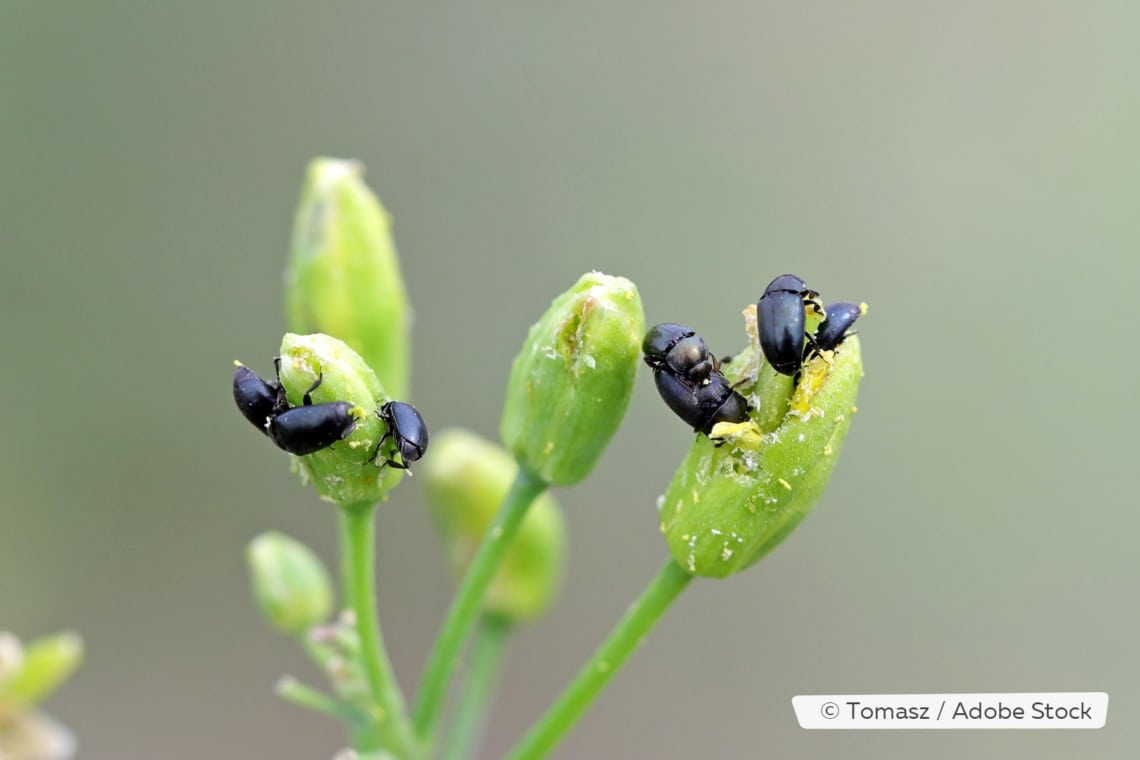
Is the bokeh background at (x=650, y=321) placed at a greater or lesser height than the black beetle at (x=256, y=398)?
greater

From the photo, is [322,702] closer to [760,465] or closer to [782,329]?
[760,465]

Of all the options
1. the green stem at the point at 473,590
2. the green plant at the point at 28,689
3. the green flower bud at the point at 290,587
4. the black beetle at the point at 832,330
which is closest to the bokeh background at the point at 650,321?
the green flower bud at the point at 290,587

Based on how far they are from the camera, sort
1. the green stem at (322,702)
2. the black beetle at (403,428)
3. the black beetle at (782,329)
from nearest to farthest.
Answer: the black beetle at (782,329) < the black beetle at (403,428) < the green stem at (322,702)

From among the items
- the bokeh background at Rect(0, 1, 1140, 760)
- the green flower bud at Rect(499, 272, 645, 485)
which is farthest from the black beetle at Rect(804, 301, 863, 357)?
the bokeh background at Rect(0, 1, 1140, 760)

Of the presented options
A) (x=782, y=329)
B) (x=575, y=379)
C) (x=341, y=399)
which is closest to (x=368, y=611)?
(x=341, y=399)

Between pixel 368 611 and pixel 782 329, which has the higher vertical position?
pixel 782 329

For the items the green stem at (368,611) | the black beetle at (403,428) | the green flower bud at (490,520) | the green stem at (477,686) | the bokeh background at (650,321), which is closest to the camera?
the black beetle at (403,428)

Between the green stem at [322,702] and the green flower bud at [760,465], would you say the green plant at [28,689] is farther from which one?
the green flower bud at [760,465]
